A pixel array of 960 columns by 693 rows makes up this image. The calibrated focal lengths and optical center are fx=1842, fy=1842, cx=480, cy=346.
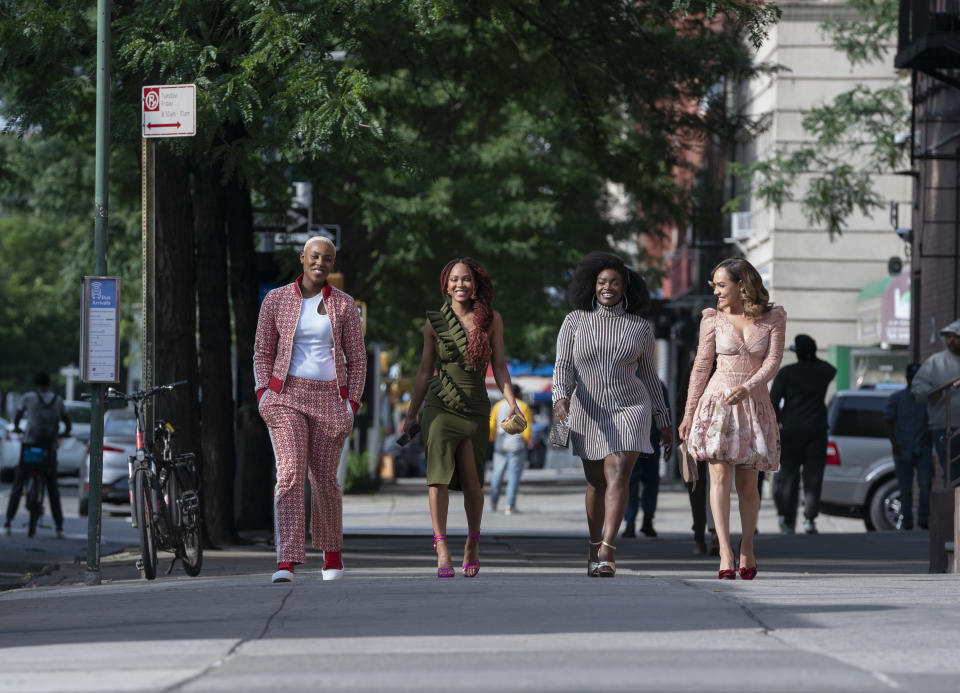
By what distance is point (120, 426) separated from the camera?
23.6 metres

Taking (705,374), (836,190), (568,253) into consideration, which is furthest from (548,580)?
(568,253)

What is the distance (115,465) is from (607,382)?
527 inches

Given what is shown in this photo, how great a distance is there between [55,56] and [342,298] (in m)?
4.45

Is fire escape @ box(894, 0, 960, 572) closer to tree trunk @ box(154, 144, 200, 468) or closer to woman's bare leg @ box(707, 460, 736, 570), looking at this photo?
tree trunk @ box(154, 144, 200, 468)

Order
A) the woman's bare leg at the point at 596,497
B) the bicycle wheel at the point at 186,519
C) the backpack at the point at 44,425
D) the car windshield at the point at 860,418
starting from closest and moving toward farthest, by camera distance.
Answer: the woman's bare leg at the point at 596,497, the bicycle wheel at the point at 186,519, the car windshield at the point at 860,418, the backpack at the point at 44,425

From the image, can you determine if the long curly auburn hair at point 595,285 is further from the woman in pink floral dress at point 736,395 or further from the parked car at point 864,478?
the parked car at point 864,478

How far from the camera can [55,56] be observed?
13.2 m

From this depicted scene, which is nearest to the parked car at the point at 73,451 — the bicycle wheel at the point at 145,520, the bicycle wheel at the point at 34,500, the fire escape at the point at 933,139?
the bicycle wheel at the point at 34,500

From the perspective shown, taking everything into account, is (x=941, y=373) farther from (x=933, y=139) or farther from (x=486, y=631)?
(x=486, y=631)

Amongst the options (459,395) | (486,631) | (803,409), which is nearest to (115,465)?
(803,409)

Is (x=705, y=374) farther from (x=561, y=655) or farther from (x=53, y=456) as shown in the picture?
(x=53, y=456)

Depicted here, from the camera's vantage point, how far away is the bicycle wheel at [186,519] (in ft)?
37.1

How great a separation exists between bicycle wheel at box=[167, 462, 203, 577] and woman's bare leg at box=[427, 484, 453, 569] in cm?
197

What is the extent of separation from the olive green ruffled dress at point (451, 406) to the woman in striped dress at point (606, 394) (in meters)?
0.45
